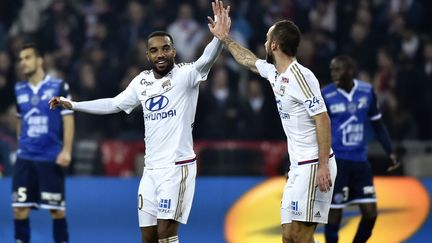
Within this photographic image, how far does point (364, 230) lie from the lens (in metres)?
10.3

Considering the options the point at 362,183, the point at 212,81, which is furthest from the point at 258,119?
the point at 362,183

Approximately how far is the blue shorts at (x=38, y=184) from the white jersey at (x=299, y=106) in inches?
126

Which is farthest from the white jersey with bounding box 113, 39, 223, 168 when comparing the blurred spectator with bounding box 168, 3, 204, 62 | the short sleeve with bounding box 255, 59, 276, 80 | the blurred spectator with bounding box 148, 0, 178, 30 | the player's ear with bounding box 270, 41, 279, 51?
the blurred spectator with bounding box 148, 0, 178, 30

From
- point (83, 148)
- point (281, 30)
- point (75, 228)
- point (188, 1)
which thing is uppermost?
point (188, 1)

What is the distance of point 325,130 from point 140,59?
6.86 metres

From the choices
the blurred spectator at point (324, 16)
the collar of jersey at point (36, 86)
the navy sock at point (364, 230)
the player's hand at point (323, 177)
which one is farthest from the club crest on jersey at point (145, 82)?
the blurred spectator at point (324, 16)

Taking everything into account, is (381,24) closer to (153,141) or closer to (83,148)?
(83,148)

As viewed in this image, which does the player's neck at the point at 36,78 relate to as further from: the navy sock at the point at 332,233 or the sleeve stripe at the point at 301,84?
the sleeve stripe at the point at 301,84

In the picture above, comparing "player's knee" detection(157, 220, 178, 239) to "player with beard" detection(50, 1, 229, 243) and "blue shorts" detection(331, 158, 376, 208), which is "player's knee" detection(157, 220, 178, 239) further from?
"blue shorts" detection(331, 158, 376, 208)

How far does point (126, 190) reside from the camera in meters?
11.3

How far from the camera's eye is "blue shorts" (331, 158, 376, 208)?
10.4 metres

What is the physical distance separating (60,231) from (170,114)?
106 inches

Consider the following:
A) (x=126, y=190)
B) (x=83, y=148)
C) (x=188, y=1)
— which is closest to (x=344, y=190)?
(x=126, y=190)

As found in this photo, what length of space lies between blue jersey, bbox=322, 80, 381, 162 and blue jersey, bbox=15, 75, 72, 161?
2594mm
